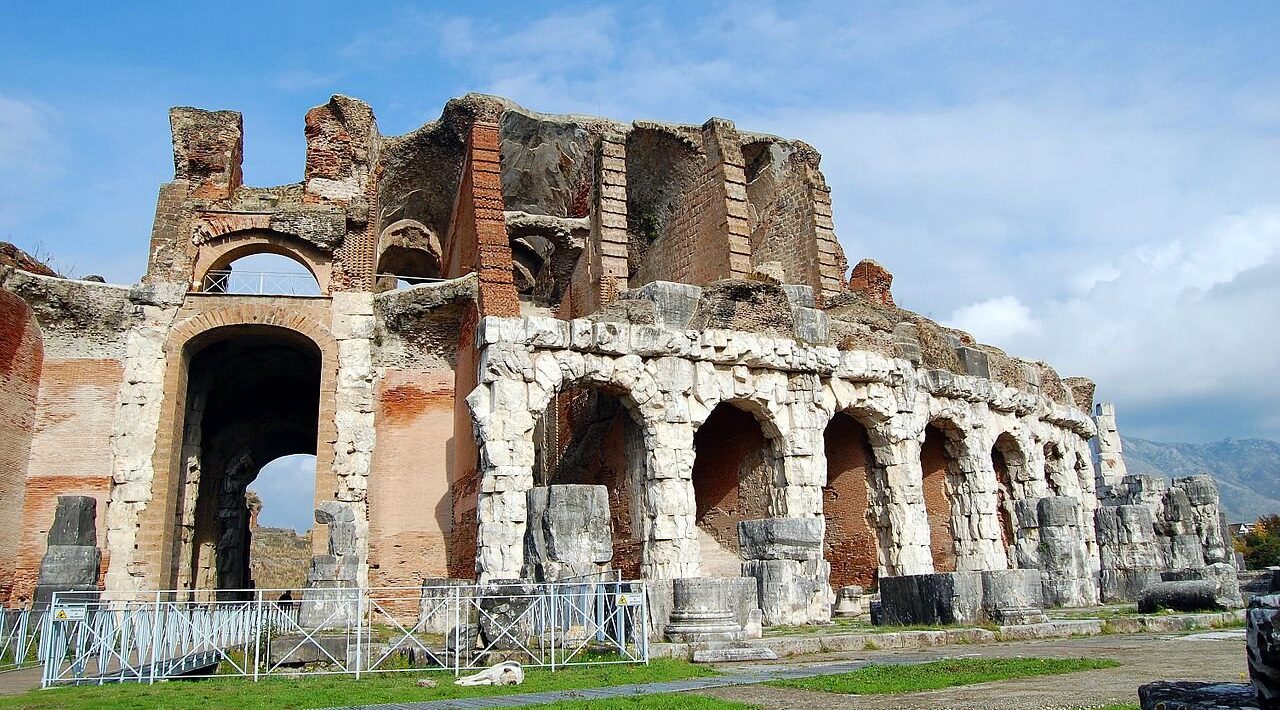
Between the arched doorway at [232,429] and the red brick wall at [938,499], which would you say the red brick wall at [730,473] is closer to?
the red brick wall at [938,499]

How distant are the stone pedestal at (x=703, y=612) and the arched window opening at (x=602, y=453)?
5648mm

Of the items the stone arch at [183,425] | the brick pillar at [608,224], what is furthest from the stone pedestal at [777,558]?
the stone arch at [183,425]

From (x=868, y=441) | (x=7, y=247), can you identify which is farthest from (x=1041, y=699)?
(x=7, y=247)

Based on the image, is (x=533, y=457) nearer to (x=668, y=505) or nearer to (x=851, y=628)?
(x=668, y=505)

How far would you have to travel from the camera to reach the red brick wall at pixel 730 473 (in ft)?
61.5

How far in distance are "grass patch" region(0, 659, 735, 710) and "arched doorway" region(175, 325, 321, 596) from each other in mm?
11436

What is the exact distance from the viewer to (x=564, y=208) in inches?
1083

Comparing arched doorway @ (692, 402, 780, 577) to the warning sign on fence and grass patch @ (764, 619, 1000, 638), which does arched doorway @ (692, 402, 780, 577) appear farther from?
the warning sign on fence

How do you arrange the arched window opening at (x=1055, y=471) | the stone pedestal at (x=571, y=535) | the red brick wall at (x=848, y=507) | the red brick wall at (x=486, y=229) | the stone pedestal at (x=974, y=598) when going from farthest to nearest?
the arched window opening at (x=1055, y=471), the red brick wall at (x=848, y=507), the red brick wall at (x=486, y=229), the stone pedestal at (x=974, y=598), the stone pedestal at (x=571, y=535)

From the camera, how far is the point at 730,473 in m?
19.5

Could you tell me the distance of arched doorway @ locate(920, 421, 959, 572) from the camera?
816 inches

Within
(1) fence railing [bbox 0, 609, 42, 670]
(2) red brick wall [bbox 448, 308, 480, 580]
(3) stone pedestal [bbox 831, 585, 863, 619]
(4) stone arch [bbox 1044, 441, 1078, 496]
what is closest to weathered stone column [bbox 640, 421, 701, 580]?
(2) red brick wall [bbox 448, 308, 480, 580]

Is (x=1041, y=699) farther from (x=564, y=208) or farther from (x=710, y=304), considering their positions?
(x=564, y=208)

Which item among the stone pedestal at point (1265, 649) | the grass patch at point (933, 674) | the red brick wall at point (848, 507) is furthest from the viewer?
the red brick wall at point (848, 507)
